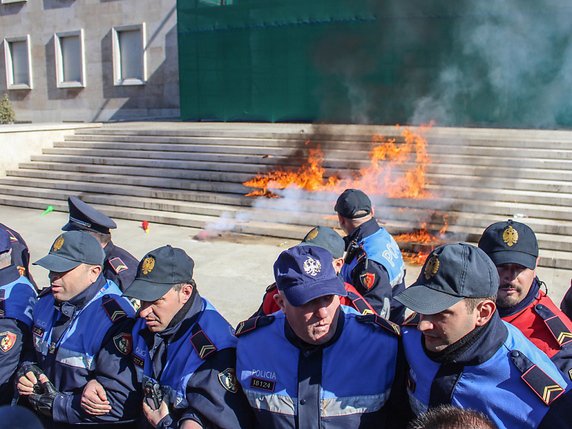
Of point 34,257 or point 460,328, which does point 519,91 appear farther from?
point 460,328

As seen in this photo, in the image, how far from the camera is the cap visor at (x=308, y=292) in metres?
2.14

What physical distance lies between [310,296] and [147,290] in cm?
83

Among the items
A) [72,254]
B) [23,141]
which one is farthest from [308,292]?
[23,141]

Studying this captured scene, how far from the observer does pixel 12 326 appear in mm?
3230

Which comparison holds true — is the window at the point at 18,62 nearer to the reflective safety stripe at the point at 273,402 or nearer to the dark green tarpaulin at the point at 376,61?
the dark green tarpaulin at the point at 376,61

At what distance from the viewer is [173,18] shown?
20500 mm

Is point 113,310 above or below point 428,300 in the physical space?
below

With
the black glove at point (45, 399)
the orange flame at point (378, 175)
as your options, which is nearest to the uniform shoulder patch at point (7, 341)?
the black glove at point (45, 399)

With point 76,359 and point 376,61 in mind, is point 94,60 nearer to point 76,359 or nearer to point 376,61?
Result: point 376,61

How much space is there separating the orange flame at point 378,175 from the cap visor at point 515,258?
694cm

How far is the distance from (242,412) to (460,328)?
97cm

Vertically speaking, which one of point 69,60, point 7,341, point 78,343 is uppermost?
point 69,60

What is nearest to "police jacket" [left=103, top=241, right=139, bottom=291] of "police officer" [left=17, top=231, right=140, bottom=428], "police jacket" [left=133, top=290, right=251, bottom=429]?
"police officer" [left=17, top=231, right=140, bottom=428]

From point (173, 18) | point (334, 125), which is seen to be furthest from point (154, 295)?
point (173, 18)
